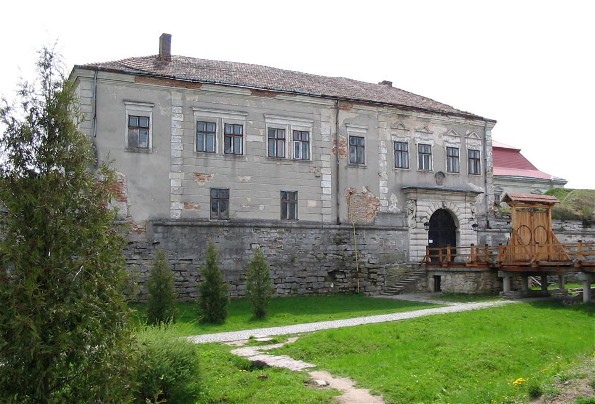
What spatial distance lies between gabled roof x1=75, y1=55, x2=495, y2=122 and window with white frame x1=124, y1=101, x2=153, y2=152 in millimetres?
1304

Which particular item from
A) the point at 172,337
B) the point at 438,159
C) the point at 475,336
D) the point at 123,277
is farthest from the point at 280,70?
the point at 123,277

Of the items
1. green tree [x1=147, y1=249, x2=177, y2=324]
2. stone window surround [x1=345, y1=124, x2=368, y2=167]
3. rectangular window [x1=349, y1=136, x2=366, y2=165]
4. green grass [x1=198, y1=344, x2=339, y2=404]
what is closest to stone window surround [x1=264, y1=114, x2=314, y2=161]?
stone window surround [x1=345, y1=124, x2=368, y2=167]

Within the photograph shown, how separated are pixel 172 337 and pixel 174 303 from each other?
24.0 ft

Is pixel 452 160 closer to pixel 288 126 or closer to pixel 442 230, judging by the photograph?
pixel 442 230

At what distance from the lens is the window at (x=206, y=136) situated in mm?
23500

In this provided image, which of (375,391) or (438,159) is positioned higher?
(438,159)

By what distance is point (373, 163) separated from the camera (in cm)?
2673

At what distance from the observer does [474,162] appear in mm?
29312

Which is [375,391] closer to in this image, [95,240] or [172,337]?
[172,337]

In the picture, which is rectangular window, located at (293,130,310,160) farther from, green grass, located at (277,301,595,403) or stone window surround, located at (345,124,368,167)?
green grass, located at (277,301,595,403)

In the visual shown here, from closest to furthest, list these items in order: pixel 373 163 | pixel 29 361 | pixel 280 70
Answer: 1. pixel 29 361
2. pixel 373 163
3. pixel 280 70

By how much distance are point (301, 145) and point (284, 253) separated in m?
4.77

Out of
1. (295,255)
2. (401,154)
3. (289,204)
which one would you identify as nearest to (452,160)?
(401,154)

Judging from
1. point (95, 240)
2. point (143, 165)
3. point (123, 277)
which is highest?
point (143, 165)
